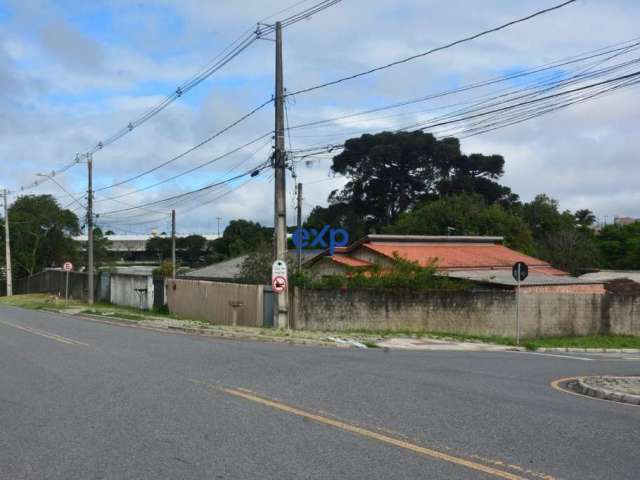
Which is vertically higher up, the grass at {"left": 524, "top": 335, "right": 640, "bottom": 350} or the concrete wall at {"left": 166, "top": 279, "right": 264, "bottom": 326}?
the concrete wall at {"left": 166, "top": 279, "right": 264, "bottom": 326}

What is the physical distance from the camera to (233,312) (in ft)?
97.8

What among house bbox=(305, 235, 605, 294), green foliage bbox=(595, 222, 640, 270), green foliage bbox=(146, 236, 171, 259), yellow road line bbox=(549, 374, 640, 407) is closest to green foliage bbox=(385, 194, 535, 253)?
house bbox=(305, 235, 605, 294)

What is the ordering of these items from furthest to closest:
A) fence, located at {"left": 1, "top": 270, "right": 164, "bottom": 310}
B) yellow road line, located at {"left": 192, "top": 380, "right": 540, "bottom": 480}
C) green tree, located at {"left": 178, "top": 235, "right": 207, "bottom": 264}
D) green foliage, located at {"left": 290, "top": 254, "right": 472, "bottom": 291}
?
1. green tree, located at {"left": 178, "top": 235, "right": 207, "bottom": 264}
2. fence, located at {"left": 1, "top": 270, "right": 164, "bottom": 310}
3. green foliage, located at {"left": 290, "top": 254, "right": 472, "bottom": 291}
4. yellow road line, located at {"left": 192, "top": 380, "right": 540, "bottom": 480}

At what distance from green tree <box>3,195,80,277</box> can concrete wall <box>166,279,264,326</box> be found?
4568 centimetres

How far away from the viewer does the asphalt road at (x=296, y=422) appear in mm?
6762

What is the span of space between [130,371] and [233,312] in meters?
16.7

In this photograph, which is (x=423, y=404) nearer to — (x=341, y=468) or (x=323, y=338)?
(x=341, y=468)

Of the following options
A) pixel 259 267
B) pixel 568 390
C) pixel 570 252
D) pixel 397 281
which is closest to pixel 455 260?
pixel 259 267

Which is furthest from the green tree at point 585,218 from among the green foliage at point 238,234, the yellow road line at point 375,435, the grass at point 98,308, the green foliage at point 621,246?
the yellow road line at point 375,435

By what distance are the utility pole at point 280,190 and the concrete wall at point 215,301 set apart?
8.43ft

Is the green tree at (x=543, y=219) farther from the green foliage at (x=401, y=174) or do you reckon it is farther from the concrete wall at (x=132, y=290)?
the concrete wall at (x=132, y=290)

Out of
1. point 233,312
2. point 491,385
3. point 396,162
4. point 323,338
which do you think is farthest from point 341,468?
point 396,162

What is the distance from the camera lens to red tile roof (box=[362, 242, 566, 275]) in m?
38.4

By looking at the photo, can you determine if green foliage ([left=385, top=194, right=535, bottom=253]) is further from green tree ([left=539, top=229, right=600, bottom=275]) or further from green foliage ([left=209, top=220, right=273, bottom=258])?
green foliage ([left=209, top=220, right=273, bottom=258])
